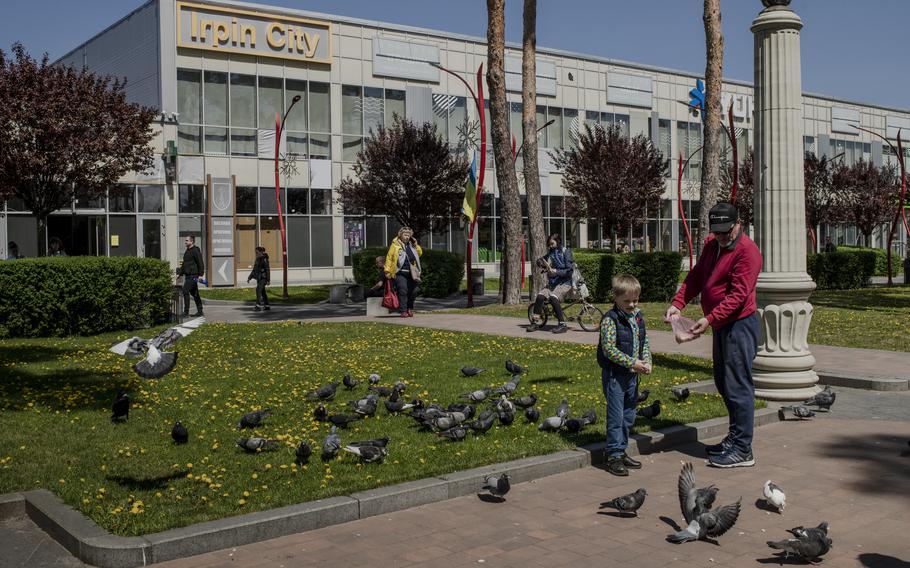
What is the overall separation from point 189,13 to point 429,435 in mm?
31984

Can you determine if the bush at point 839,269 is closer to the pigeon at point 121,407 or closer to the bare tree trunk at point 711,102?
the bare tree trunk at point 711,102

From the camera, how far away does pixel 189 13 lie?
35438mm

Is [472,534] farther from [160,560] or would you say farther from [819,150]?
[819,150]

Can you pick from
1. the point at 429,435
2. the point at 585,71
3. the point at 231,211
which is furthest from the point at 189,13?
the point at 429,435

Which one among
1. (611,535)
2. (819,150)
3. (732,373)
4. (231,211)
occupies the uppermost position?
(819,150)

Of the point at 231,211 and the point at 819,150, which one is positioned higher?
the point at 819,150

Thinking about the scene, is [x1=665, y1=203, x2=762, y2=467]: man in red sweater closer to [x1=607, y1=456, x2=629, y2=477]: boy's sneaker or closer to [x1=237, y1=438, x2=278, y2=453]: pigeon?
[x1=607, y1=456, x2=629, y2=477]: boy's sneaker

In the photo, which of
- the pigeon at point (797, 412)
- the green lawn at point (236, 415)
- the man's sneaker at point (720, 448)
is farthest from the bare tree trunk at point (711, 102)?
the man's sneaker at point (720, 448)

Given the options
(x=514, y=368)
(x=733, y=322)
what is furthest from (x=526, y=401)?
(x=733, y=322)

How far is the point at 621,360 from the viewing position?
6812 mm

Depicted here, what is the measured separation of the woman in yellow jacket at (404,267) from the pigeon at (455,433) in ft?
36.5

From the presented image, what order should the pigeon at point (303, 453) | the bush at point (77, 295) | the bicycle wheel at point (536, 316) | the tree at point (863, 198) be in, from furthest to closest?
1. the tree at point (863, 198)
2. the bicycle wheel at point (536, 316)
3. the bush at point (77, 295)
4. the pigeon at point (303, 453)

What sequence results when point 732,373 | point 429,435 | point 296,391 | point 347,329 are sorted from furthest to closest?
point 347,329 < point 296,391 < point 429,435 < point 732,373

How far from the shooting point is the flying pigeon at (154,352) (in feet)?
20.5
